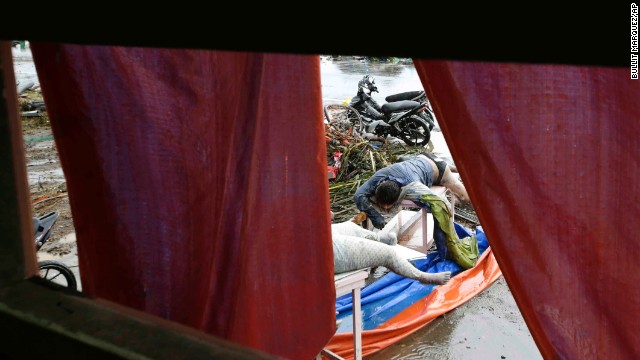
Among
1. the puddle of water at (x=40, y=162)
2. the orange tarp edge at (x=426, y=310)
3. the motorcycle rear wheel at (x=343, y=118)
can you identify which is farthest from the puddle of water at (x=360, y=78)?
the orange tarp edge at (x=426, y=310)

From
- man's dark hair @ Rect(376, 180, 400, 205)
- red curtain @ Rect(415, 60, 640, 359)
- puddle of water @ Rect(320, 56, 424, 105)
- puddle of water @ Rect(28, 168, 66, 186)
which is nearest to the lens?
red curtain @ Rect(415, 60, 640, 359)

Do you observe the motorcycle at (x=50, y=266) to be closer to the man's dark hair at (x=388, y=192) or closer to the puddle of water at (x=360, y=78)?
the man's dark hair at (x=388, y=192)

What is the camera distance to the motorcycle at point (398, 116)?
8789mm

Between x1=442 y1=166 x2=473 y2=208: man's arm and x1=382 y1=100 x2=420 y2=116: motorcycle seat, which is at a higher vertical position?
x1=382 y1=100 x2=420 y2=116: motorcycle seat

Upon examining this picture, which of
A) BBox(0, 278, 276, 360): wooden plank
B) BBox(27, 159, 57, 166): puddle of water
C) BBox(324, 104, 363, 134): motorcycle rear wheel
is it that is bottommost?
BBox(27, 159, 57, 166): puddle of water

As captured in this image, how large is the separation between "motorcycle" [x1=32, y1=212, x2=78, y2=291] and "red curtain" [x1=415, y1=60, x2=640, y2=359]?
3382 millimetres

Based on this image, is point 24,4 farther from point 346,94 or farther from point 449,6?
point 346,94

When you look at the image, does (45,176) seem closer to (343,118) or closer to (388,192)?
(343,118)

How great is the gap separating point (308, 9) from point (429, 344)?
4.13m

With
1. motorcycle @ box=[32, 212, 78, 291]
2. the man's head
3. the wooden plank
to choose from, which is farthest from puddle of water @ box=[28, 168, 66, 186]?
the wooden plank

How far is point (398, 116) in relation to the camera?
8.85 m

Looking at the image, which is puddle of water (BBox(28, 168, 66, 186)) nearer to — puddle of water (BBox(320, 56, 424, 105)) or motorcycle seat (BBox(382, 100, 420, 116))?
motorcycle seat (BBox(382, 100, 420, 116))

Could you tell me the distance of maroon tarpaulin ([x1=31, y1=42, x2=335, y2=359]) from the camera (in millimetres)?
1618

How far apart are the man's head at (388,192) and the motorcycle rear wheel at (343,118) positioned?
3.26 m
